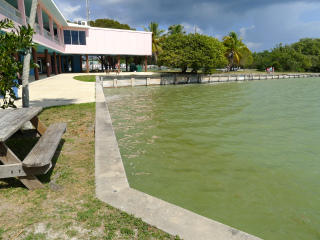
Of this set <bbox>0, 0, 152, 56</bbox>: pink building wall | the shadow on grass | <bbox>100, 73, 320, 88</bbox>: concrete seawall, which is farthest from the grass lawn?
<bbox>0, 0, 152, 56</bbox>: pink building wall

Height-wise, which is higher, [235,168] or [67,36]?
[67,36]

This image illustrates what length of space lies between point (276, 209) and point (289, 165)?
7.03 feet

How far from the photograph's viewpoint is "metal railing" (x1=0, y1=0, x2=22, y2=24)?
14.3 meters

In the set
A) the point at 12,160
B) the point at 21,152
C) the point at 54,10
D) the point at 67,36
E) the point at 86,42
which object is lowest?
the point at 21,152

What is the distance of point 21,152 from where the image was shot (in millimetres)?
4633

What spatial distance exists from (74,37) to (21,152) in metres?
33.6

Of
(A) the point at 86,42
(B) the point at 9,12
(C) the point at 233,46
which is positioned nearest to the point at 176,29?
(C) the point at 233,46

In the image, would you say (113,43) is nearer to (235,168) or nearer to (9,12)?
(9,12)

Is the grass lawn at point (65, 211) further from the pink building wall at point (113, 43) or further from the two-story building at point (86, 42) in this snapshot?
the pink building wall at point (113, 43)

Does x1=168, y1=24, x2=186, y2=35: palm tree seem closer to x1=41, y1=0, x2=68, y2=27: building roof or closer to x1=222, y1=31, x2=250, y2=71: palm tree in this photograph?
x1=222, y1=31, x2=250, y2=71: palm tree

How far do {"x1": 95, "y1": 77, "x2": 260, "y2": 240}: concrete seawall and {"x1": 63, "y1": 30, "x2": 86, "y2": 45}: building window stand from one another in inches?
1356

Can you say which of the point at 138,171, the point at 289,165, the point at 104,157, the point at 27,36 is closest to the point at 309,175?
the point at 289,165

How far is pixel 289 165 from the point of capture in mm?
5492

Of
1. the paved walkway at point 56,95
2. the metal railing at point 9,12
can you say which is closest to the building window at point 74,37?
the metal railing at point 9,12
